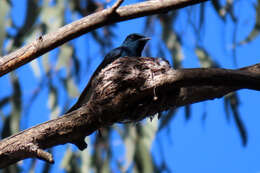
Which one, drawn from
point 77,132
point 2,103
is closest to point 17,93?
point 2,103

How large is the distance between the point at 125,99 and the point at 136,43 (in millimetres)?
2398

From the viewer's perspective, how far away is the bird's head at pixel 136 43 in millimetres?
5344

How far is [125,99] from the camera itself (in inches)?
120

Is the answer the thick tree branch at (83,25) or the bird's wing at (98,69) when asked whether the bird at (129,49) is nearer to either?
the bird's wing at (98,69)

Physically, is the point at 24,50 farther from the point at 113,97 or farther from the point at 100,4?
the point at 100,4

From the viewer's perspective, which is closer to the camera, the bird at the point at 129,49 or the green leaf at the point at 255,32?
the bird at the point at 129,49

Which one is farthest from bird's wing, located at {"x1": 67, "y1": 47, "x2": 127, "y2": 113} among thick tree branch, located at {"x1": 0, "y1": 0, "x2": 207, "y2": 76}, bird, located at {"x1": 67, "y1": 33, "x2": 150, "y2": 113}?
thick tree branch, located at {"x1": 0, "y1": 0, "x2": 207, "y2": 76}

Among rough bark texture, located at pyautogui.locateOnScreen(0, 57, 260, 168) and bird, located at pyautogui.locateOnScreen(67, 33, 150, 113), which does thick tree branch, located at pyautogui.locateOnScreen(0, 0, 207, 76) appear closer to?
rough bark texture, located at pyautogui.locateOnScreen(0, 57, 260, 168)

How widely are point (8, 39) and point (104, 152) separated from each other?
1.79 meters

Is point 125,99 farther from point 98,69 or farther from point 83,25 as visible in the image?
point 98,69

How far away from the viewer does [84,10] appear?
619cm

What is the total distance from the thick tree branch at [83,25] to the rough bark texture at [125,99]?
0.40 metres

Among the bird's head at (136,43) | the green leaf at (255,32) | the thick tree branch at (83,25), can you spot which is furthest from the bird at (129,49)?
the thick tree branch at (83,25)

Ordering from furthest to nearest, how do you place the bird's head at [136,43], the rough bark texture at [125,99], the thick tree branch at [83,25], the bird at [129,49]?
1. the bird's head at [136,43]
2. the bird at [129,49]
3. the thick tree branch at [83,25]
4. the rough bark texture at [125,99]
